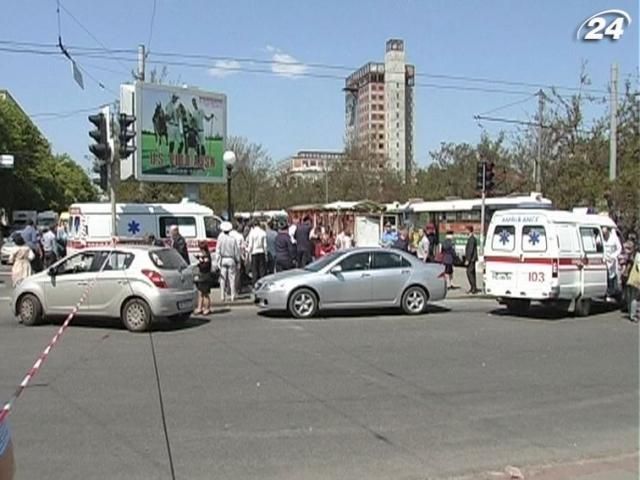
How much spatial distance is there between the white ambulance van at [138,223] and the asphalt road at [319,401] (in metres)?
7.93

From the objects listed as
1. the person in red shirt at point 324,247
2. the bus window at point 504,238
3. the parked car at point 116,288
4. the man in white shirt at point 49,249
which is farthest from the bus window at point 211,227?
the bus window at point 504,238

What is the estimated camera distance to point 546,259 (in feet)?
54.2

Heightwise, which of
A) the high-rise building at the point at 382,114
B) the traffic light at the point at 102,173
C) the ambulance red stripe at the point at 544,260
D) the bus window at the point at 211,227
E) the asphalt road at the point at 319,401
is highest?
the high-rise building at the point at 382,114

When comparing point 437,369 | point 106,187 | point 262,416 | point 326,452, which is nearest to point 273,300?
point 106,187

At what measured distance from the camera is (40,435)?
7.08 m

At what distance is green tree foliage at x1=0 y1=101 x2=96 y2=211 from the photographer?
69.6 metres

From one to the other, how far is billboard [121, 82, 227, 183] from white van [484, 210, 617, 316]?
15.0 meters

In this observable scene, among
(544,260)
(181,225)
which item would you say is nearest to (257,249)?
(181,225)

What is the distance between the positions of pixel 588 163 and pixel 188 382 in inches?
1114

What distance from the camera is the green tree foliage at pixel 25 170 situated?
69.6 metres

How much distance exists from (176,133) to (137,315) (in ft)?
52.6

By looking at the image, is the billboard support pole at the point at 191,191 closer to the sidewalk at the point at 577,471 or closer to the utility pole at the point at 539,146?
the utility pole at the point at 539,146

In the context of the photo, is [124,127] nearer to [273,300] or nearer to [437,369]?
[273,300]

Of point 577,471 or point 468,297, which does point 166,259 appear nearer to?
point 468,297
